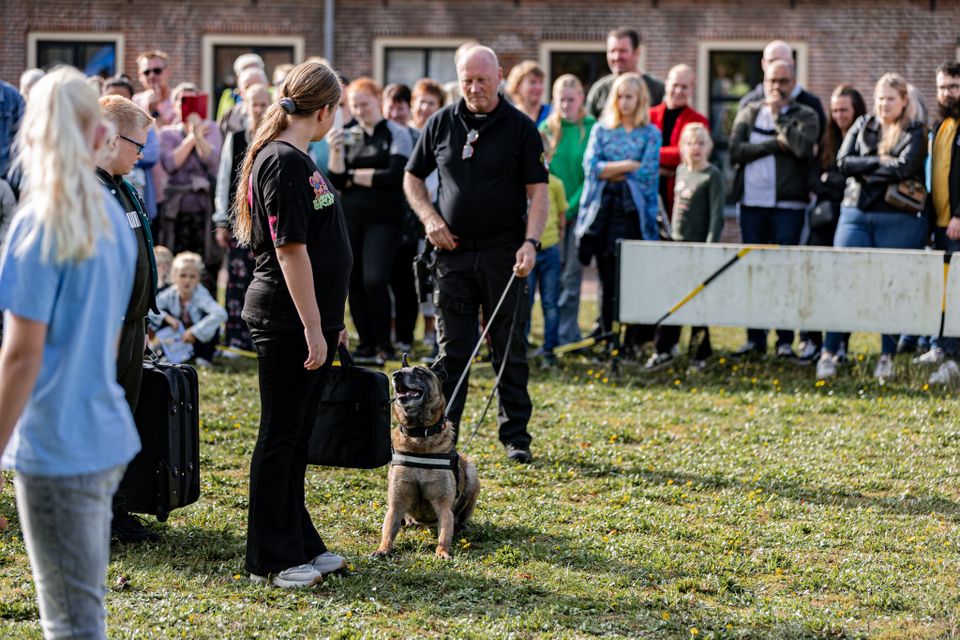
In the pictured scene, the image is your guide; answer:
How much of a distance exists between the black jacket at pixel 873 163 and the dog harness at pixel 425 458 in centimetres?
536

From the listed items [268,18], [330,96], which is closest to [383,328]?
[330,96]

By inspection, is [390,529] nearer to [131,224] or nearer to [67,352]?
[131,224]

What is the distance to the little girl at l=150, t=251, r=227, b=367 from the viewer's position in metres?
9.91

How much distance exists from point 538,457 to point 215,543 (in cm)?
242

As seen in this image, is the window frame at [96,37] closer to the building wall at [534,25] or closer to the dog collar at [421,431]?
the building wall at [534,25]

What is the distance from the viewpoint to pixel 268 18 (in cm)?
2145

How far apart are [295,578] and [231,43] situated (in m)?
17.7

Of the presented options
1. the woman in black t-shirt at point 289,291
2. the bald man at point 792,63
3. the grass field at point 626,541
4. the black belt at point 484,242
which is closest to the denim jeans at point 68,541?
the grass field at point 626,541

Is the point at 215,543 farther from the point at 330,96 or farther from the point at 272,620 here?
the point at 330,96

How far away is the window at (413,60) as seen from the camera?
2145 cm

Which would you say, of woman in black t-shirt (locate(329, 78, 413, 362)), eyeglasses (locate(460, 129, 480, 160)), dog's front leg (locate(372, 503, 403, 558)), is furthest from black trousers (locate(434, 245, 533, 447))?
woman in black t-shirt (locate(329, 78, 413, 362))

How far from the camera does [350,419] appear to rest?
17.6ft

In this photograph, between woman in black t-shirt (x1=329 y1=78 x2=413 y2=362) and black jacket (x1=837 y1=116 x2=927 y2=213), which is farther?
woman in black t-shirt (x1=329 y1=78 x2=413 y2=362)

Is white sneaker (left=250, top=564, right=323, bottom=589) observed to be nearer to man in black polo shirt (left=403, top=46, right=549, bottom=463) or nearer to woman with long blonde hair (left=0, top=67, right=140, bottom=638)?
woman with long blonde hair (left=0, top=67, right=140, bottom=638)
